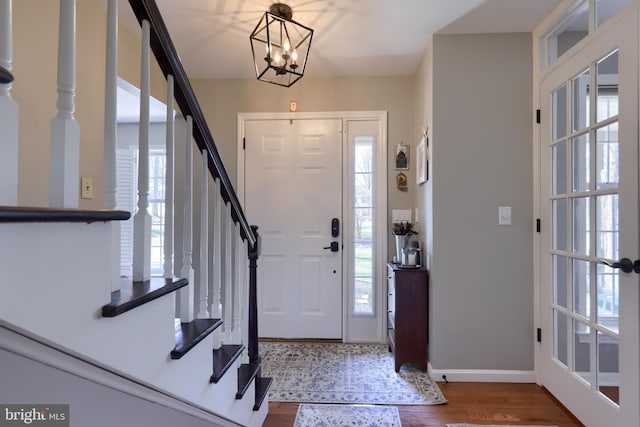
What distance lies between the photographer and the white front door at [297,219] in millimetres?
3121

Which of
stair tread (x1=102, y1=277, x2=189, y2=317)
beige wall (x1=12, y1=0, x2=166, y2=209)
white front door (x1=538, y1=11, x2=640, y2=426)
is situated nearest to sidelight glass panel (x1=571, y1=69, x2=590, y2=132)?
white front door (x1=538, y1=11, x2=640, y2=426)

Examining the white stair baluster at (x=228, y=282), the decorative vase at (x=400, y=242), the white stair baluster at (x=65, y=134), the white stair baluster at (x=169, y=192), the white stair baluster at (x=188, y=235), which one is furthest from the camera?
the decorative vase at (x=400, y=242)

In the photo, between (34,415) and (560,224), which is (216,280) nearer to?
(34,415)

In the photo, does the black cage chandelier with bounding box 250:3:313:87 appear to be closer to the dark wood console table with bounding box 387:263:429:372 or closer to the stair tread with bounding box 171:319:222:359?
the stair tread with bounding box 171:319:222:359

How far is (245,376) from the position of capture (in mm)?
1680

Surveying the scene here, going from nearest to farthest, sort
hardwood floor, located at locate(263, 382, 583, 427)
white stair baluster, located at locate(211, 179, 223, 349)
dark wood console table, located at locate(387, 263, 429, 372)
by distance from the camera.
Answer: white stair baluster, located at locate(211, 179, 223, 349)
hardwood floor, located at locate(263, 382, 583, 427)
dark wood console table, located at locate(387, 263, 429, 372)

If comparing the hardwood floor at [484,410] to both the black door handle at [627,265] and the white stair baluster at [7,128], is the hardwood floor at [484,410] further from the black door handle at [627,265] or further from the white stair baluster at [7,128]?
the white stair baluster at [7,128]

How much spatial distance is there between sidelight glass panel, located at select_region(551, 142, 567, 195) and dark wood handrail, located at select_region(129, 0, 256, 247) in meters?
2.03

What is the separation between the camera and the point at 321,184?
10.3 ft

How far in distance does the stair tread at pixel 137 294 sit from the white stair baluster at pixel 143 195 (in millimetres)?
48

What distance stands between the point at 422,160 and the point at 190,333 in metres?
2.23

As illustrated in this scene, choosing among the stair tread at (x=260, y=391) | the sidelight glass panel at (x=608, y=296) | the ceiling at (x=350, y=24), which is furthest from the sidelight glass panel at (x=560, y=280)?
the stair tread at (x=260, y=391)

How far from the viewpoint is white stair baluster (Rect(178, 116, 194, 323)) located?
122 centimetres

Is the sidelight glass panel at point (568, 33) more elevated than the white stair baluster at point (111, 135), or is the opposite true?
the sidelight glass panel at point (568, 33)
